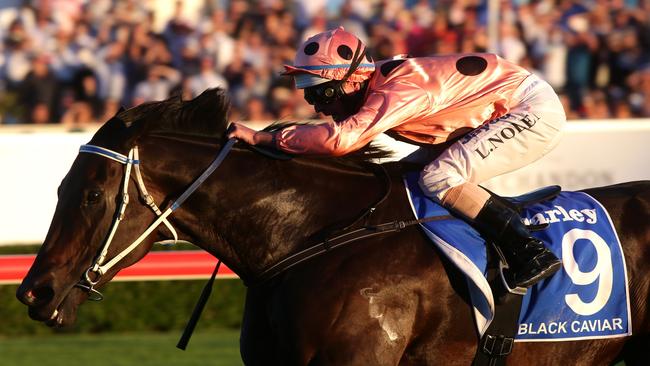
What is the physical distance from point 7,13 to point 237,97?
6.90 ft

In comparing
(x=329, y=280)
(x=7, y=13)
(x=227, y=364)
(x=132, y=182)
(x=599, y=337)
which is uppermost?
(x=132, y=182)

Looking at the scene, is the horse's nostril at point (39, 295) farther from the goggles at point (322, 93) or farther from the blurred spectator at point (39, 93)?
the blurred spectator at point (39, 93)

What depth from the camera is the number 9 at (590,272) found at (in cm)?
382

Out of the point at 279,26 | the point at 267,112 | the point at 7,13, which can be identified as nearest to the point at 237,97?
the point at 267,112

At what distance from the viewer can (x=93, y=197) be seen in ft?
11.8

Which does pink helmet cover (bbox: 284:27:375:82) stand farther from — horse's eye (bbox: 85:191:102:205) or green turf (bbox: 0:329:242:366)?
green turf (bbox: 0:329:242:366)

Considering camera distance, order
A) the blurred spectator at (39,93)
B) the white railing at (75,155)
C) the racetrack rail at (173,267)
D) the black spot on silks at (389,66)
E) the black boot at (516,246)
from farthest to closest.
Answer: the blurred spectator at (39,93) → the white railing at (75,155) → the racetrack rail at (173,267) → the black spot on silks at (389,66) → the black boot at (516,246)

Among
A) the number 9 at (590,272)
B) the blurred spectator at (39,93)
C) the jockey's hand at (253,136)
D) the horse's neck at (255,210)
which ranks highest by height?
the jockey's hand at (253,136)

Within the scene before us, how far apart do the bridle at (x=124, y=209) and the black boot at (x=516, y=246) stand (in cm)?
92

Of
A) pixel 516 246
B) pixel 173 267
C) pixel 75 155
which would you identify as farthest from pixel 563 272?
pixel 75 155

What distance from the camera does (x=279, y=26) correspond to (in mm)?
9609

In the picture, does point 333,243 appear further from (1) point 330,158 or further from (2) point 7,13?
(2) point 7,13

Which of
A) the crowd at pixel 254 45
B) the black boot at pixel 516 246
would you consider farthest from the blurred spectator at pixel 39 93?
the black boot at pixel 516 246

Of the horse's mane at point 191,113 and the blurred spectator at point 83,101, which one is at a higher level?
the horse's mane at point 191,113
